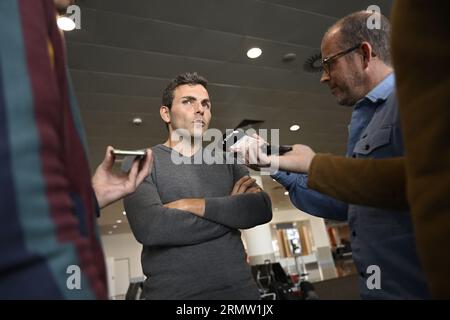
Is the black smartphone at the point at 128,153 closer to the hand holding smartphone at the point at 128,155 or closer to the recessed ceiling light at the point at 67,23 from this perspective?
the hand holding smartphone at the point at 128,155

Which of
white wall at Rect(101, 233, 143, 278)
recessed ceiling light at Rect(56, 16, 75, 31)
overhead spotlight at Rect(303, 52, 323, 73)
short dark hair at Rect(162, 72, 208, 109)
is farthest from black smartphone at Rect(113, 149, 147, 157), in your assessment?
white wall at Rect(101, 233, 143, 278)

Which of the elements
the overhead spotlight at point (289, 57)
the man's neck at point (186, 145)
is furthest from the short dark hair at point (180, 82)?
the overhead spotlight at point (289, 57)

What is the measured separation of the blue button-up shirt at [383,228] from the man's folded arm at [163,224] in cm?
60

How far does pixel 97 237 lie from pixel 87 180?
0.10 metres

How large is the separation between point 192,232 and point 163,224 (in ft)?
0.43

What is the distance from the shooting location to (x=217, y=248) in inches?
56.8

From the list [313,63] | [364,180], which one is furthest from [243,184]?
[313,63]

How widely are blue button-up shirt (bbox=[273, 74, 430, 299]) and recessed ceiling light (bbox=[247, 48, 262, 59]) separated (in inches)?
117

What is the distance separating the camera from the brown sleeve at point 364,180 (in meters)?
0.78

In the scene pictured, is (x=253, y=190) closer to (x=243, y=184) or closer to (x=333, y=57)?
(x=243, y=184)

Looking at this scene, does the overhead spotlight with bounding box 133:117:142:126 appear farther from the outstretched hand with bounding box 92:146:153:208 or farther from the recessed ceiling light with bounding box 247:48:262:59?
the outstretched hand with bounding box 92:146:153:208
